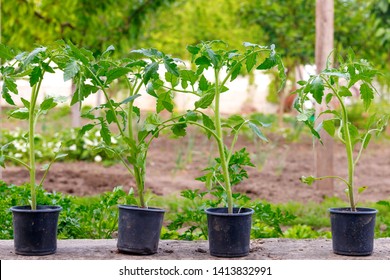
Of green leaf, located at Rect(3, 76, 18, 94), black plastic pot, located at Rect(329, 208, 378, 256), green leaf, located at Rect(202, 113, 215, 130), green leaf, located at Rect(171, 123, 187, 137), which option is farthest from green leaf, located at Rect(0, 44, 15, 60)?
black plastic pot, located at Rect(329, 208, 378, 256)

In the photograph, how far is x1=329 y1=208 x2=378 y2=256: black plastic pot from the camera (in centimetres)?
308

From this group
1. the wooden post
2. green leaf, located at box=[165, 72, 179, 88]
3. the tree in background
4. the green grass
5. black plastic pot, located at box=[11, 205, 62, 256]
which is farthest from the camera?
the tree in background

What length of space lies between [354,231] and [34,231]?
4.45ft

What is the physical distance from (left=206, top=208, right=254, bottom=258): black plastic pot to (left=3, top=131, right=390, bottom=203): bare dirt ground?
354 cm

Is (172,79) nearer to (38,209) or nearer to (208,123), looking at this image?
(208,123)

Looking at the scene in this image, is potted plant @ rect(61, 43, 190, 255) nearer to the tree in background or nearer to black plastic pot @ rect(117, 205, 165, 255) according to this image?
black plastic pot @ rect(117, 205, 165, 255)

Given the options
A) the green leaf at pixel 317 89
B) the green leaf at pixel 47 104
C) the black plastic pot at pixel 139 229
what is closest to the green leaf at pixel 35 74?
the green leaf at pixel 47 104

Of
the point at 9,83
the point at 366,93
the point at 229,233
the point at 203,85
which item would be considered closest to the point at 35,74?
the point at 9,83

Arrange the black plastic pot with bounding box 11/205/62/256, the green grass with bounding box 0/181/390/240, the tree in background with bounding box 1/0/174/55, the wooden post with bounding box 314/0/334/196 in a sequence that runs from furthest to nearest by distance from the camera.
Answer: the tree in background with bounding box 1/0/174/55 < the wooden post with bounding box 314/0/334/196 < the green grass with bounding box 0/181/390/240 < the black plastic pot with bounding box 11/205/62/256

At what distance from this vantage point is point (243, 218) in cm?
304

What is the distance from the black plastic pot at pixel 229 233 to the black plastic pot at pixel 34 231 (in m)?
0.68

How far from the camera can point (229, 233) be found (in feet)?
9.93

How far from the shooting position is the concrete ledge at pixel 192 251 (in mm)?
3045

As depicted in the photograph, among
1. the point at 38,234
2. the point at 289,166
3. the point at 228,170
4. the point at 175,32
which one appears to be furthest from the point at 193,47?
the point at 175,32
